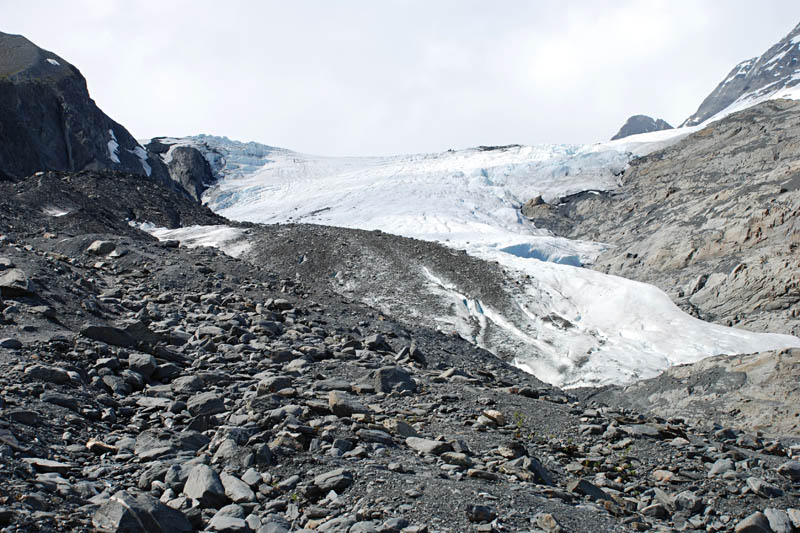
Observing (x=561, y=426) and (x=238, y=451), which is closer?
(x=238, y=451)

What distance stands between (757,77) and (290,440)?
126 metres

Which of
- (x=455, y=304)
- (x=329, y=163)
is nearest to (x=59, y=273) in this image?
(x=455, y=304)

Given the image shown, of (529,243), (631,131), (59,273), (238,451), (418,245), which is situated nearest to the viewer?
(238,451)

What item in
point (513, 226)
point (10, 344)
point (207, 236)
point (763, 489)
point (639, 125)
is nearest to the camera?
point (763, 489)

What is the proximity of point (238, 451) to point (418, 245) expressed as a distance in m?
24.2

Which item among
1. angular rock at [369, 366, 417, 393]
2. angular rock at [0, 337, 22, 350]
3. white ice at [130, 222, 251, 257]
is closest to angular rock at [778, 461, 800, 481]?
angular rock at [369, 366, 417, 393]

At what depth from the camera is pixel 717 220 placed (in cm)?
3194

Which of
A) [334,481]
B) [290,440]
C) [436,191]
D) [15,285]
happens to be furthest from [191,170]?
[334,481]

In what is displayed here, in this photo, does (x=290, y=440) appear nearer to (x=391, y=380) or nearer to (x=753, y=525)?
(x=391, y=380)

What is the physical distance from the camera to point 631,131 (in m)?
127

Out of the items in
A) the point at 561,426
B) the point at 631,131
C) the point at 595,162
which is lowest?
the point at 561,426

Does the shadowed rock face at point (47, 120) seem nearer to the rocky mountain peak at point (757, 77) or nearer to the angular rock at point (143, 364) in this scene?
the angular rock at point (143, 364)

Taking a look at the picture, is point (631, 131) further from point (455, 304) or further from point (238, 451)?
point (238, 451)

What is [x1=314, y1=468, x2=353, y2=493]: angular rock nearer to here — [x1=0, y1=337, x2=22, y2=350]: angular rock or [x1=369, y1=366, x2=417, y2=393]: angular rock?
[x1=369, y1=366, x2=417, y2=393]: angular rock
